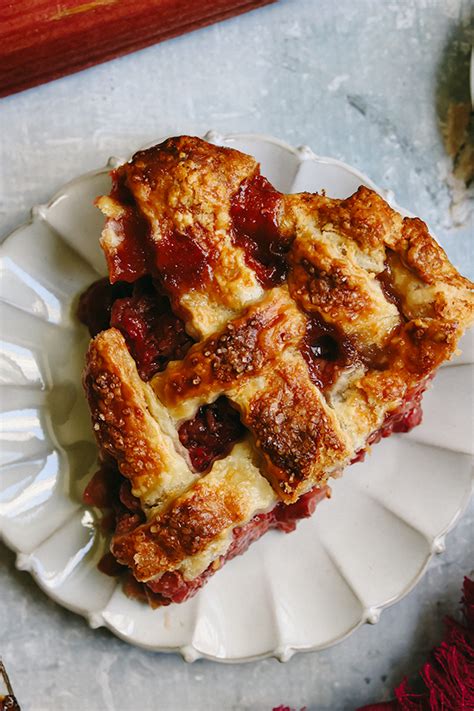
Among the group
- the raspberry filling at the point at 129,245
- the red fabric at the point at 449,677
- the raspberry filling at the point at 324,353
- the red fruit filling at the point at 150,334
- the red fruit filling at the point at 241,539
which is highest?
the raspberry filling at the point at 129,245

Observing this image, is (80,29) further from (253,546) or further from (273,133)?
(253,546)

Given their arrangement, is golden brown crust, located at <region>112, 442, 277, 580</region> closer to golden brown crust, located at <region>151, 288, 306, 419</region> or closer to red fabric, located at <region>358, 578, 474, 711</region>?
golden brown crust, located at <region>151, 288, 306, 419</region>

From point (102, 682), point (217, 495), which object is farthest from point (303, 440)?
point (102, 682)

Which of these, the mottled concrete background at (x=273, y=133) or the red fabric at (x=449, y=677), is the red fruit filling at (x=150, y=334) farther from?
the red fabric at (x=449, y=677)

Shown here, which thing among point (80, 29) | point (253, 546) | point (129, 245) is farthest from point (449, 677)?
point (80, 29)

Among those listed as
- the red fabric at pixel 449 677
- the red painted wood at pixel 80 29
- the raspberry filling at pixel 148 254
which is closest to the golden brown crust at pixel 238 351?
the raspberry filling at pixel 148 254
